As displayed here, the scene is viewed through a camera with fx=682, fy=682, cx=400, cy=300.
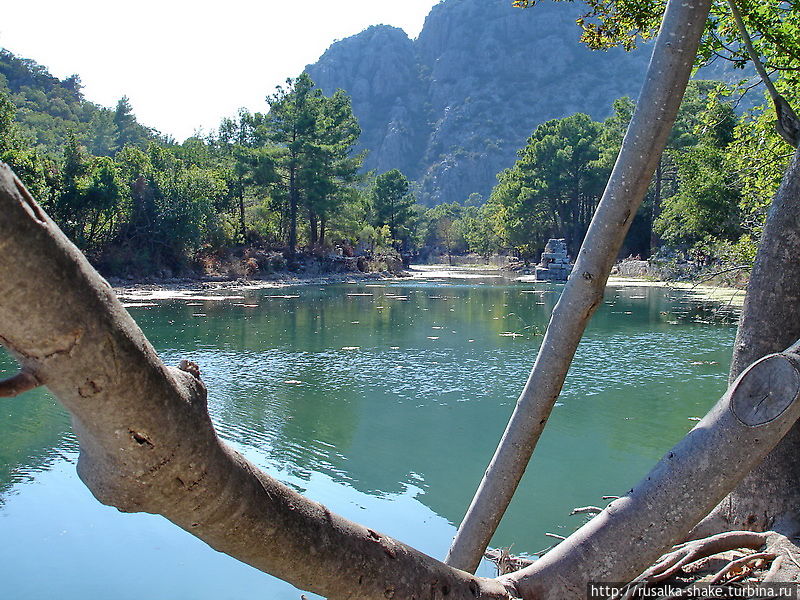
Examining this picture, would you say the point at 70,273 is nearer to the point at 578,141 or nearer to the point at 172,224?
the point at 172,224

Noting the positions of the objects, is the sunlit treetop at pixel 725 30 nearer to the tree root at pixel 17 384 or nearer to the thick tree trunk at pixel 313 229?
the tree root at pixel 17 384

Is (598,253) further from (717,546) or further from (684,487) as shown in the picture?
(717,546)

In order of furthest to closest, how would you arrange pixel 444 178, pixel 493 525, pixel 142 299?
pixel 444 178 → pixel 142 299 → pixel 493 525

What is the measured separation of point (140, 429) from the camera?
1.04 m

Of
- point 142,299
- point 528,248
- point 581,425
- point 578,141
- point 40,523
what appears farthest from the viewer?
point 528,248

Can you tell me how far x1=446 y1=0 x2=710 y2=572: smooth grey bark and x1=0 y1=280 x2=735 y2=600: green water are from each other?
8.30ft

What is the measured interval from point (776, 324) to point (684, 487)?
117 centimetres

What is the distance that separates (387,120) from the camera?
14362 cm

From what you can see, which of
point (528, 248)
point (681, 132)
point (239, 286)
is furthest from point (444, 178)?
point (239, 286)

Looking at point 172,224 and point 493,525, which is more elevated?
point 172,224

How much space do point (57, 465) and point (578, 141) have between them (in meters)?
42.1

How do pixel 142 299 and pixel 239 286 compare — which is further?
pixel 239 286

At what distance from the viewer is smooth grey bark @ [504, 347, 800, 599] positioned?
1896mm

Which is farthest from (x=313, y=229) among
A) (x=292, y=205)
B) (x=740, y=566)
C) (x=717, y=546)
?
(x=740, y=566)
